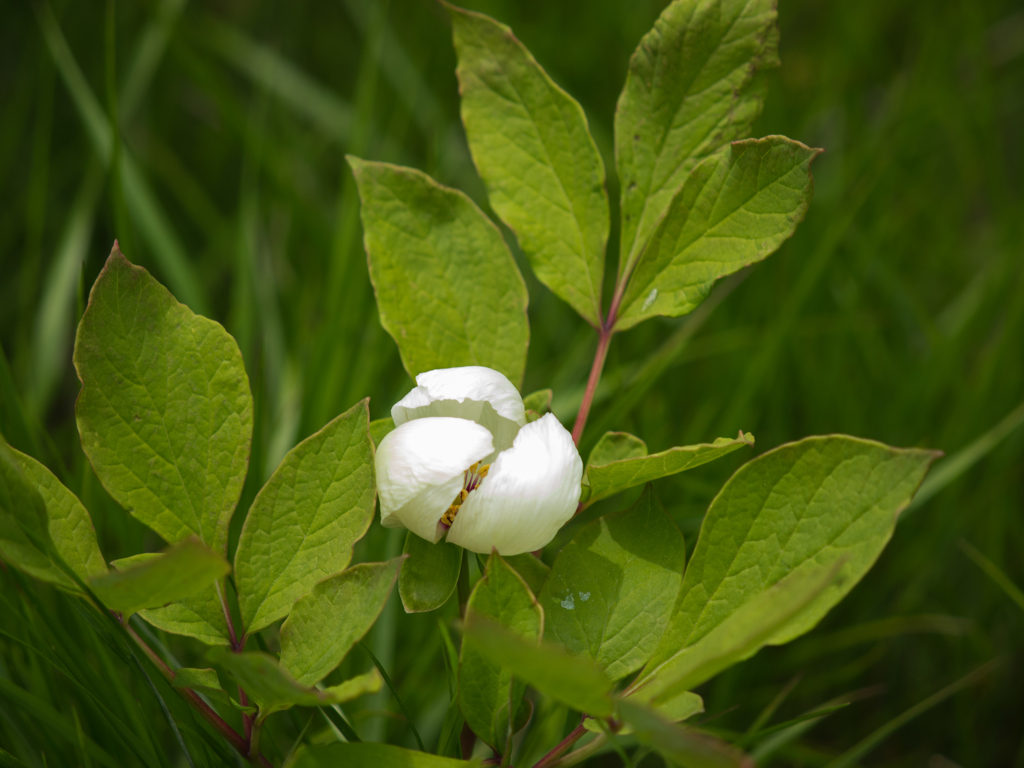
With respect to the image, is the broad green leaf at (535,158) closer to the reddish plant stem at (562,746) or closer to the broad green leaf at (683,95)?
the broad green leaf at (683,95)

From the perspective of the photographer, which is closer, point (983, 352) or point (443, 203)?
point (443, 203)

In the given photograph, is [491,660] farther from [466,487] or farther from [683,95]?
[683,95]

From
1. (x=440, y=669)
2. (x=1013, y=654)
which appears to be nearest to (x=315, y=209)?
(x=440, y=669)

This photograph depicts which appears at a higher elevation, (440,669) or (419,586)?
(419,586)

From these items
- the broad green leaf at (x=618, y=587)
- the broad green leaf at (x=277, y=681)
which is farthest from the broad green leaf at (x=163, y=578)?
the broad green leaf at (x=618, y=587)

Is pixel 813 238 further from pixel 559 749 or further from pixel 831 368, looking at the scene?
pixel 559 749

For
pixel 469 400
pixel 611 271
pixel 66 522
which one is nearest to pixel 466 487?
pixel 469 400

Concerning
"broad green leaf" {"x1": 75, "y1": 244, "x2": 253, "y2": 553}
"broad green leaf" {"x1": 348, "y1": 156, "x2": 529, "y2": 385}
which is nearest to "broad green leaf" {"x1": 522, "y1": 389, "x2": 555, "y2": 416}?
"broad green leaf" {"x1": 348, "y1": 156, "x2": 529, "y2": 385}
